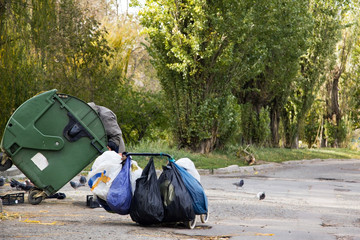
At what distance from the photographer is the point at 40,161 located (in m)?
7.76

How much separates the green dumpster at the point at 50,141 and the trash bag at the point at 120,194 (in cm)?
127

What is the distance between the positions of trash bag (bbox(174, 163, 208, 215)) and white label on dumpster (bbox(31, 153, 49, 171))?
2014mm

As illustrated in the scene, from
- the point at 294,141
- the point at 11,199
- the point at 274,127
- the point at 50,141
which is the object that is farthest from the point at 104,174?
the point at 294,141

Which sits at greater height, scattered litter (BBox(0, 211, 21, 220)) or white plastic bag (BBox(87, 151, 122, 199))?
white plastic bag (BBox(87, 151, 122, 199))

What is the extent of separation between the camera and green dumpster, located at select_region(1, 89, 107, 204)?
770cm

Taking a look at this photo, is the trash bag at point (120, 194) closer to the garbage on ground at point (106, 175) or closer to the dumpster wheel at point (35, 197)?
the garbage on ground at point (106, 175)

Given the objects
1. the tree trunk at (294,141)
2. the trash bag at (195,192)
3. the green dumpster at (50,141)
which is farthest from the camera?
the tree trunk at (294,141)

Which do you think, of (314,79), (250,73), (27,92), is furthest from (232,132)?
(314,79)

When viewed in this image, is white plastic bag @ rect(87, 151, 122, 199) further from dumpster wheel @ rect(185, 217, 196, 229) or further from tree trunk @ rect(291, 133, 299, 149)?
tree trunk @ rect(291, 133, 299, 149)

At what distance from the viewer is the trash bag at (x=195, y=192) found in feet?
22.2

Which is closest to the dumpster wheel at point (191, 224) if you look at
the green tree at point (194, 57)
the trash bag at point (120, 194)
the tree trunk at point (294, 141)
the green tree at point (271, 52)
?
the trash bag at point (120, 194)

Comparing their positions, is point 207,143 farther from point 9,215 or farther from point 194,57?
point 9,215

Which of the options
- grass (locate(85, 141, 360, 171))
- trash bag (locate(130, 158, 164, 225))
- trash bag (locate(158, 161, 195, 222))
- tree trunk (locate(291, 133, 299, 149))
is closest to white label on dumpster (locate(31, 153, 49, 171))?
trash bag (locate(130, 158, 164, 225))

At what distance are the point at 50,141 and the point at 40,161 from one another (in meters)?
A: 0.32
